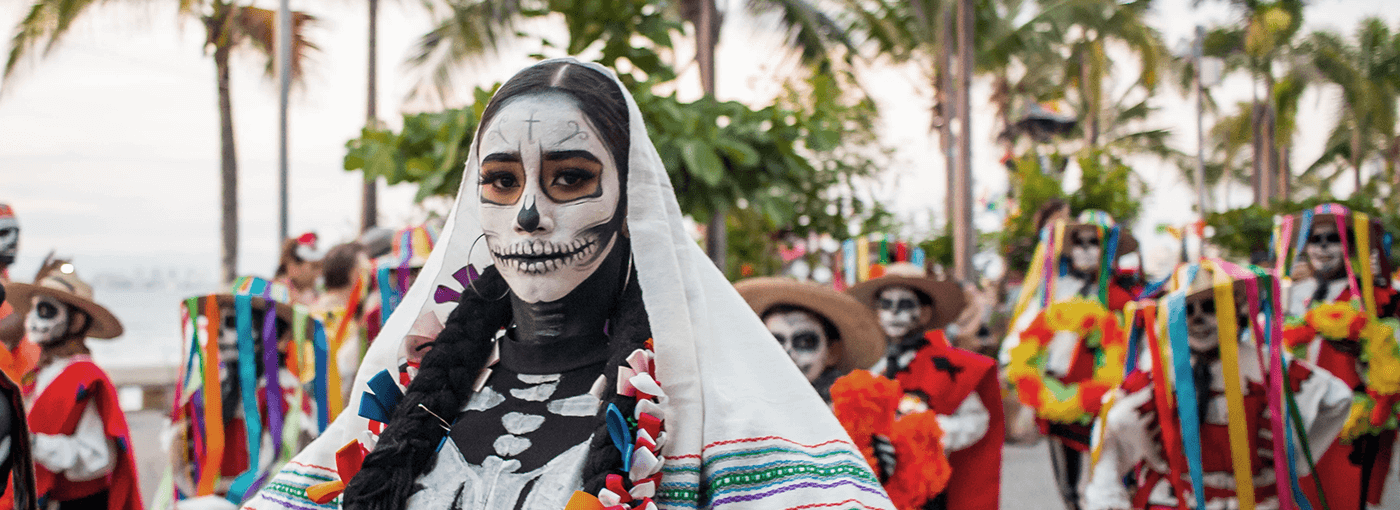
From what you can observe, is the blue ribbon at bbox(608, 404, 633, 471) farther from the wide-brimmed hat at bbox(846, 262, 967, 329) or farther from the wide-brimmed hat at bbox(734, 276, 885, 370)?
the wide-brimmed hat at bbox(846, 262, 967, 329)

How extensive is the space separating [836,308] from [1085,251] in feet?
11.2

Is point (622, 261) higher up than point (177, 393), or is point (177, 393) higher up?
point (622, 261)

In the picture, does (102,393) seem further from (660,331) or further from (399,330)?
(660,331)

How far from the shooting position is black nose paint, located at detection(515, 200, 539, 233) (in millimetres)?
1784

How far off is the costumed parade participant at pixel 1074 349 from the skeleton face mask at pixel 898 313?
2.95 ft

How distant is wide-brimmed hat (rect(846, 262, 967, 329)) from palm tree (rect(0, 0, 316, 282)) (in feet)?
28.0

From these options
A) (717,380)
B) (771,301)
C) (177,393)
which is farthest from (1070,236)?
(717,380)

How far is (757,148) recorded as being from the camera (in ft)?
13.4

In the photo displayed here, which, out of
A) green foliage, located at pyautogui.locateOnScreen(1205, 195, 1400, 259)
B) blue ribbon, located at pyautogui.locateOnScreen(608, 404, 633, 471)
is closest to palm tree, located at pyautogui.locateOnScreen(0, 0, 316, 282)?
blue ribbon, located at pyautogui.locateOnScreen(608, 404, 633, 471)

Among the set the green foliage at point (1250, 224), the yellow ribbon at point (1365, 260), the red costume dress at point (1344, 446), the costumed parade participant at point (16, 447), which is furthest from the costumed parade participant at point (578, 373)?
the green foliage at point (1250, 224)

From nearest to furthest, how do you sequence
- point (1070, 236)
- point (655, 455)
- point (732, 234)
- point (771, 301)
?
1. point (655, 455)
2. point (771, 301)
3. point (1070, 236)
4. point (732, 234)

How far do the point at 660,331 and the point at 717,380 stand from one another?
130mm

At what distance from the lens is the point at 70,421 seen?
4.14 meters

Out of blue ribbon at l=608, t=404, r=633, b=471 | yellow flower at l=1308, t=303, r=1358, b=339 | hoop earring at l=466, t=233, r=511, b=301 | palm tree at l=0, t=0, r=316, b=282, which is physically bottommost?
yellow flower at l=1308, t=303, r=1358, b=339
